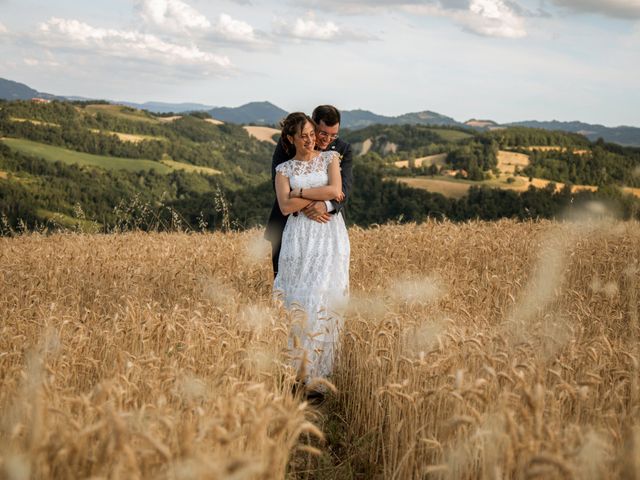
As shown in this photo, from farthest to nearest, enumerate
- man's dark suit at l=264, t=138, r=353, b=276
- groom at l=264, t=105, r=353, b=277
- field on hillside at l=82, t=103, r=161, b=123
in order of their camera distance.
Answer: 1. field on hillside at l=82, t=103, r=161, b=123
2. man's dark suit at l=264, t=138, r=353, b=276
3. groom at l=264, t=105, r=353, b=277

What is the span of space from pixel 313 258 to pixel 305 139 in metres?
1.18

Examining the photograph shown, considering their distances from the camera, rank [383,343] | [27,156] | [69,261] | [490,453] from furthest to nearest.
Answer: [27,156]
[69,261]
[383,343]
[490,453]

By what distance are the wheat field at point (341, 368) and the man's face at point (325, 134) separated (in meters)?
1.66

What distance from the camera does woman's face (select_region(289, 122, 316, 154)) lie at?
546 centimetres

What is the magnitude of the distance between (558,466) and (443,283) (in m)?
5.34

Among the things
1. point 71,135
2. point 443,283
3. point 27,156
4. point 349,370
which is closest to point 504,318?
point 443,283

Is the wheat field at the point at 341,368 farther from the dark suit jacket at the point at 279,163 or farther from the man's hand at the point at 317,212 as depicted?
the man's hand at the point at 317,212

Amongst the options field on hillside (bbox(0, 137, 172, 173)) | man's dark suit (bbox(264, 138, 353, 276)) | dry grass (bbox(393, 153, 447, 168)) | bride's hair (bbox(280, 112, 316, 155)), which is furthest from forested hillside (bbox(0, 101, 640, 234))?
bride's hair (bbox(280, 112, 316, 155))

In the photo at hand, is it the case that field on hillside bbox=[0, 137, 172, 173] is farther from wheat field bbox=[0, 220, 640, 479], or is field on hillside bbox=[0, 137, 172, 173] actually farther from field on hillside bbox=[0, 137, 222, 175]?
wheat field bbox=[0, 220, 640, 479]

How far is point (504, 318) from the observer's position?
616cm

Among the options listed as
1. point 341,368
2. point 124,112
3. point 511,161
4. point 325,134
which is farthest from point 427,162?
point 124,112

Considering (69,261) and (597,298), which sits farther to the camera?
(69,261)

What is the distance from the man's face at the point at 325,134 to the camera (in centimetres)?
569

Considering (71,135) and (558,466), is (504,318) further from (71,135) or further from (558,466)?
(71,135)
